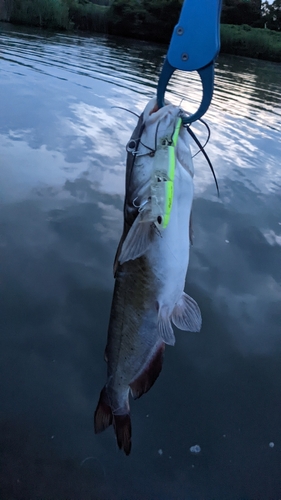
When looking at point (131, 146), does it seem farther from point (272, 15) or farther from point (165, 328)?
point (272, 15)

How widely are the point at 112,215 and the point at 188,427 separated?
9.52ft

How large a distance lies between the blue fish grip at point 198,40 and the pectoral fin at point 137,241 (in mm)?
698

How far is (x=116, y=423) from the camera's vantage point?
92.8 inches

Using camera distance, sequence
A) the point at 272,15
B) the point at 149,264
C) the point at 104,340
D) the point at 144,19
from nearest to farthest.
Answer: the point at 149,264 < the point at 104,340 < the point at 144,19 < the point at 272,15

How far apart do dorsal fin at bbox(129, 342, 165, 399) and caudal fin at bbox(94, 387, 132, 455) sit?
19cm

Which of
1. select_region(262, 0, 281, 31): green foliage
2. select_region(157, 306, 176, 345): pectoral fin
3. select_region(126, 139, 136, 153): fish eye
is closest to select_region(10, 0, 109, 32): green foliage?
select_region(262, 0, 281, 31): green foliage

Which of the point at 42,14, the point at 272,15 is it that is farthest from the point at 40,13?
the point at 272,15

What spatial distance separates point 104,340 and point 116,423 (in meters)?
0.96

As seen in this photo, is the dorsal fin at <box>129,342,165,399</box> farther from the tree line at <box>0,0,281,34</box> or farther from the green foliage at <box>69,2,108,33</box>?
the green foliage at <box>69,2,108,33</box>

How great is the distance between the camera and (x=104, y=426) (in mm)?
2373

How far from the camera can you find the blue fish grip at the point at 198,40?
1590 mm

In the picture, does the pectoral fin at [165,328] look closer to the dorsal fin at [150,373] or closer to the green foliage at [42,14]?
the dorsal fin at [150,373]

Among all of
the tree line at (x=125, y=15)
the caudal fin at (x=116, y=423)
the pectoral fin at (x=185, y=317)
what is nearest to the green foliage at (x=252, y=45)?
the tree line at (x=125, y=15)

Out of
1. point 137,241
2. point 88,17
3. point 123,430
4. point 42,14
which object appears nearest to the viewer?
point 137,241
